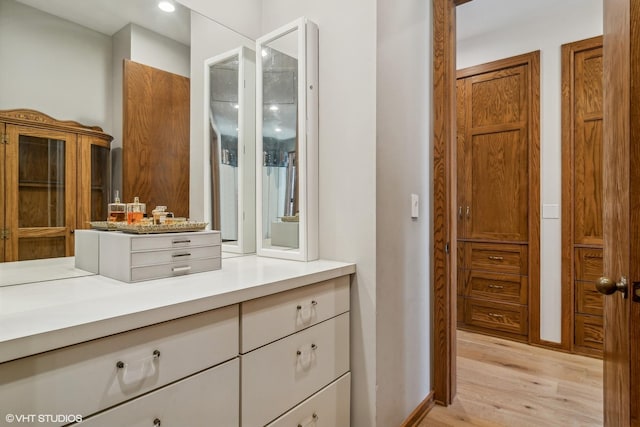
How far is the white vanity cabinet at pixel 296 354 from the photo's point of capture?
106cm

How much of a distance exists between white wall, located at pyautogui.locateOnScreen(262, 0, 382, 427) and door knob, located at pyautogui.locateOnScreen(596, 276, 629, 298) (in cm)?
74

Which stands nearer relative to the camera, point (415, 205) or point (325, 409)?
point (325, 409)

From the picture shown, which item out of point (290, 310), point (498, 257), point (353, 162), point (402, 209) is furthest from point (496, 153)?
point (290, 310)

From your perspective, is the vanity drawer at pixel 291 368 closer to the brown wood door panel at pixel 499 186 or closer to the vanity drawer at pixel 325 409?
the vanity drawer at pixel 325 409

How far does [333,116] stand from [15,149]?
115 cm

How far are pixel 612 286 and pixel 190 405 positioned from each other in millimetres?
1160

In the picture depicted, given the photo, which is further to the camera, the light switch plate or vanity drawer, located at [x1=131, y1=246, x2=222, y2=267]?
the light switch plate

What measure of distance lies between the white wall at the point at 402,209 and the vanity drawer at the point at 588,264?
152 cm

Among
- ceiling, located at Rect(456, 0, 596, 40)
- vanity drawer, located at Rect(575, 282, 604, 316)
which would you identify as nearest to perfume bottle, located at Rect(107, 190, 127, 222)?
ceiling, located at Rect(456, 0, 596, 40)

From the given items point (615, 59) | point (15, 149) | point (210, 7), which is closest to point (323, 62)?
point (210, 7)

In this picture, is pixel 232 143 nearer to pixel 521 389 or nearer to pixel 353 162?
pixel 353 162

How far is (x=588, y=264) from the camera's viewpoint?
2594 mm

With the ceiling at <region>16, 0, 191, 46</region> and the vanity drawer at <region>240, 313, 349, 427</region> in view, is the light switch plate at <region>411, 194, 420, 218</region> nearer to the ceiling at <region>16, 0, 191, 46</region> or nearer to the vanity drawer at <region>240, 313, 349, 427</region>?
the vanity drawer at <region>240, 313, 349, 427</region>

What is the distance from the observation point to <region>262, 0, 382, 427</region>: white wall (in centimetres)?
144
